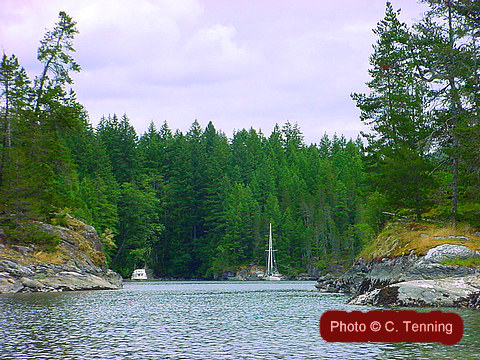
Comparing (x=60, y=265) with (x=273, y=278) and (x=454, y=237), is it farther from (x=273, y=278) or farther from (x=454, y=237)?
(x=273, y=278)

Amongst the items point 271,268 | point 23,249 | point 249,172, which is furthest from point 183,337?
point 249,172

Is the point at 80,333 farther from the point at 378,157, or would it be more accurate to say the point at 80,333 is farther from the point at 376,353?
the point at 378,157

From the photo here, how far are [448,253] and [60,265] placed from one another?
33.8 m

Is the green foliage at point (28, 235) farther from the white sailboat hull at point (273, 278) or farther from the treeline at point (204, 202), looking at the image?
the white sailboat hull at point (273, 278)

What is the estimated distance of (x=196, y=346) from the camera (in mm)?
18031

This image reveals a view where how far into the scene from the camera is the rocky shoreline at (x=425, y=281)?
26.6m

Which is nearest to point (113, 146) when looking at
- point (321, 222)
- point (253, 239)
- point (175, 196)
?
→ point (175, 196)

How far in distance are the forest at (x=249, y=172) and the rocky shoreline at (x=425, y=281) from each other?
4.74 metres

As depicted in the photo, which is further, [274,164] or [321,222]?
[274,164]

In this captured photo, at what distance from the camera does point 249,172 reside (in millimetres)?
150625

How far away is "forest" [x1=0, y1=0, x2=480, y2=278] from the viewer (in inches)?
1534

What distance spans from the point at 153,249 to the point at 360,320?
11007 centimetres

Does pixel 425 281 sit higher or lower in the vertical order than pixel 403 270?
lower

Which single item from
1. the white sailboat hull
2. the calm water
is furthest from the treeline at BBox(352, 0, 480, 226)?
the white sailboat hull
